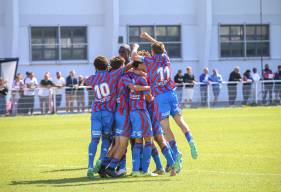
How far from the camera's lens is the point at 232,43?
1809 inches

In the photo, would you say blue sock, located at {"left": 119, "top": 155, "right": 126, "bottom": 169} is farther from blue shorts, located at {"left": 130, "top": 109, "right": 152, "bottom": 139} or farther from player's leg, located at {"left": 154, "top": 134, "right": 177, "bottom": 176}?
player's leg, located at {"left": 154, "top": 134, "right": 177, "bottom": 176}

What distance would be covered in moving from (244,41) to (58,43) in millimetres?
10499

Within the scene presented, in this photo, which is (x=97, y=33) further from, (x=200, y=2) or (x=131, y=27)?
(x=200, y=2)

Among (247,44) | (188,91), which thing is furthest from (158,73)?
(247,44)

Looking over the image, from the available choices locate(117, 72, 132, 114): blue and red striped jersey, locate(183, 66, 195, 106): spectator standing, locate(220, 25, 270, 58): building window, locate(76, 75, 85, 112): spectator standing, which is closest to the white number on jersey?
locate(117, 72, 132, 114): blue and red striped jersey

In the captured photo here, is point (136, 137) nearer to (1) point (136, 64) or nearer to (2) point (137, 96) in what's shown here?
Result: (2) point (137, 96)

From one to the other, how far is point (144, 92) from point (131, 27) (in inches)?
1199

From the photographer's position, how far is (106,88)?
13.6 metres

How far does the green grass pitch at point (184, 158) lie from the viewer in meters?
12.1

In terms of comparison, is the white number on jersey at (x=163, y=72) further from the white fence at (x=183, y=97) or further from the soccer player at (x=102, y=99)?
the white fence at (x=183, y=97)

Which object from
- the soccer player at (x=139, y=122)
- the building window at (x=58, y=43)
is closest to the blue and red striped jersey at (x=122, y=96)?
the soccer player at (x=139, y=122)

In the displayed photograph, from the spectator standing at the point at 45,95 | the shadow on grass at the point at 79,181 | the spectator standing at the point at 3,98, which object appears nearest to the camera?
the shadow on grass at the point at 79,181

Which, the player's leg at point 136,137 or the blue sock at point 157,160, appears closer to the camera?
the player's leg at point 136,137

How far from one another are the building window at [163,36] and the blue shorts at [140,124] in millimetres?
29999
